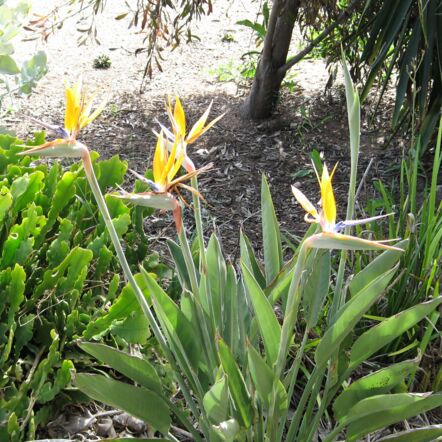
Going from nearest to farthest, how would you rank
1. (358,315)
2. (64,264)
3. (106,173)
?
(358,315) → (64,264) → (106,173)

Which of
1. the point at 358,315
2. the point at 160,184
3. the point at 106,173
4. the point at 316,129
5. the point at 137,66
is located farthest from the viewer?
the point at 137,66

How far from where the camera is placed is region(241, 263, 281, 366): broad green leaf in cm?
121

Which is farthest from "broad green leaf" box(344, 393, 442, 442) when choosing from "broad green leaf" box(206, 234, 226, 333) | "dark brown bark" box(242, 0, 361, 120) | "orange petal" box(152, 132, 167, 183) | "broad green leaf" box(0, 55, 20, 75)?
"dark brown bark" box(242, 0, 361, 120)

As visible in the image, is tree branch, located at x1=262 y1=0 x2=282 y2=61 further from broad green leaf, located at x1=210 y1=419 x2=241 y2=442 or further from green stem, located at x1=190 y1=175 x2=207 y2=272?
broad green leaf, located at x1=210 y1=419 x2=241 y2=442

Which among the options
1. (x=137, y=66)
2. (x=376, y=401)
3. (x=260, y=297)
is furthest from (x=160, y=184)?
(x=137, y=66)

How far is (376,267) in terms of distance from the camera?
4.68 ft

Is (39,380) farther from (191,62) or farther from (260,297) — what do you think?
(191,62)

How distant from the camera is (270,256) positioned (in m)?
1.60

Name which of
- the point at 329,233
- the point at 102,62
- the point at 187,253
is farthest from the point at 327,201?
the point at 102,62

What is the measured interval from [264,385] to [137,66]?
3.42 meters

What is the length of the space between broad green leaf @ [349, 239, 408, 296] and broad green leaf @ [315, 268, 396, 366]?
0.52 ft

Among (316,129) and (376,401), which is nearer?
(376,401)

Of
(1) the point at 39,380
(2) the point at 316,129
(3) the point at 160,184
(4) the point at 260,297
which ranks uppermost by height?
(2) the point at 316,129

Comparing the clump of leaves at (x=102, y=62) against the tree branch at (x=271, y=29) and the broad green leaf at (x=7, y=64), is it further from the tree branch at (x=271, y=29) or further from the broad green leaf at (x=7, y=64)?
the broad green leaf at (x=7, y=64)
